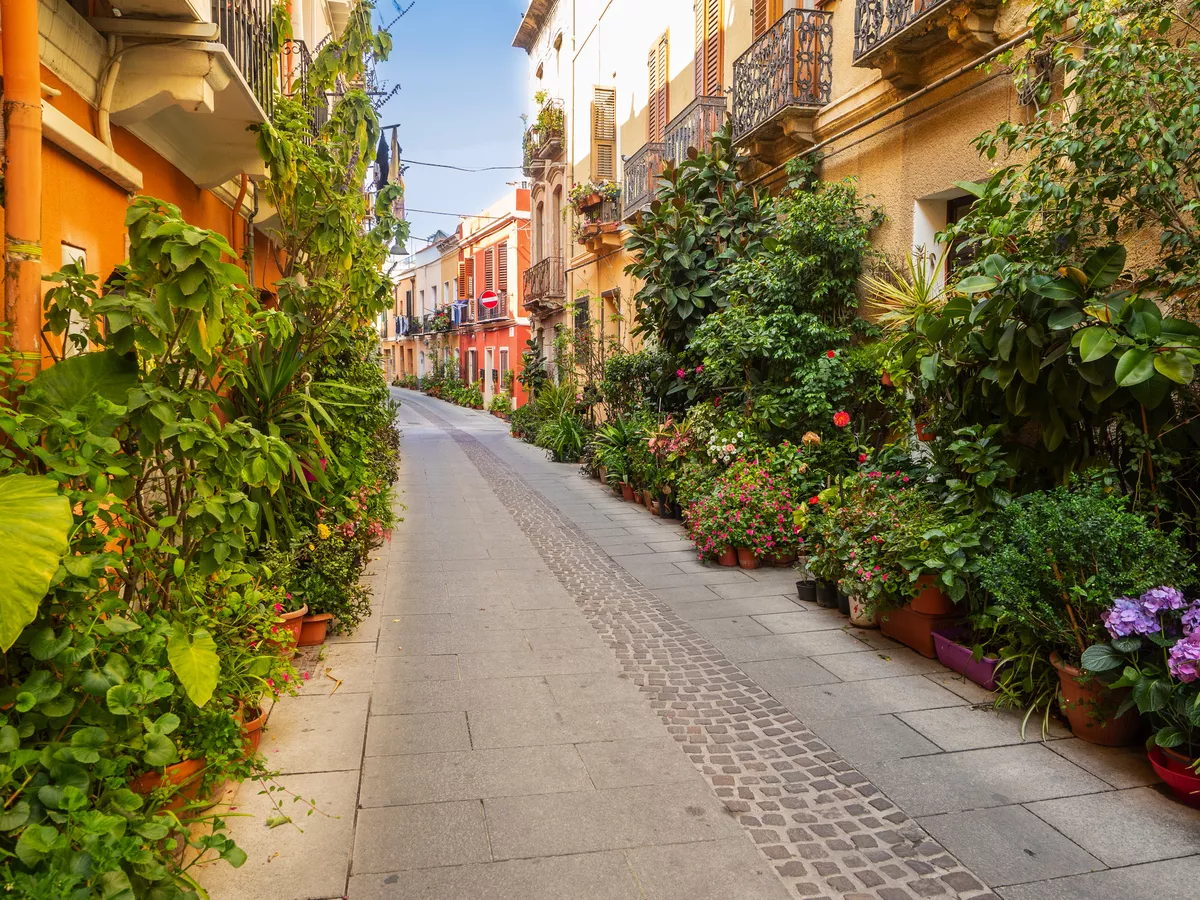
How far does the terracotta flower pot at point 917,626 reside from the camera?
5.32 m

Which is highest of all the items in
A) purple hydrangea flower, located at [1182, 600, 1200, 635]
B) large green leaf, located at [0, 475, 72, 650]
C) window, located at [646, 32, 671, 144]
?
window, located at [646, 32, 671, 144]

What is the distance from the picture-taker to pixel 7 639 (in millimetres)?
2000

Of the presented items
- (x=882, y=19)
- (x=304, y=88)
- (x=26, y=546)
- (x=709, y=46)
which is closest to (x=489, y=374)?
(x=709, y=46)

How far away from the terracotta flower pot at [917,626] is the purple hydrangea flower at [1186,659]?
5.94 feet

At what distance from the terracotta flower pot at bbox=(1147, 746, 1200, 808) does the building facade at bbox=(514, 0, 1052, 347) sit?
454 centimetres

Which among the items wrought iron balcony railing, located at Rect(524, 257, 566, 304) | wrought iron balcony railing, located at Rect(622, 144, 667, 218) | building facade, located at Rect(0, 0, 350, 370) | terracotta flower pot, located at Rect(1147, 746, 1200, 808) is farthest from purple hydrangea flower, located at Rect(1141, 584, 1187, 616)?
wrought iron balcony railing, located at Rect(524, 257, 566, 304)

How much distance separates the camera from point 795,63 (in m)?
8.98

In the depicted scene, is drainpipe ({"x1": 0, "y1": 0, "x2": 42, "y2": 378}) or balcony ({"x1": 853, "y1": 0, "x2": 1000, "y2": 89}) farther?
balcony ({"x1": 853, "y1": 0, "x2": 1000, "y2": 89})

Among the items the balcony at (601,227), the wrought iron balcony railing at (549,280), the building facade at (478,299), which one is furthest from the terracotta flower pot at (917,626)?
the building facade at (478,299)

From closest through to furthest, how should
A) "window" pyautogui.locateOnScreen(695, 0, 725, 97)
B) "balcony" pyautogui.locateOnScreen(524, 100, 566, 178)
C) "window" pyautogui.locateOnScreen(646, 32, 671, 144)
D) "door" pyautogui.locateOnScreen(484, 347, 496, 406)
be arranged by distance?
1. "window" pyautogui.locateOnScreen(695, 0, 725, 97)
2. "window" pyautogui.locateOnScreen(646, 32, 671, 144)
3. "balcony" pyautogui.locateOnScreen(524, 100, 566, 178)
4. "door" pyautogui.locateOnScreen(484, 347, 496, 406)

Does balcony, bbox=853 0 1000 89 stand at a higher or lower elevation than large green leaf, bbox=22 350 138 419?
higher

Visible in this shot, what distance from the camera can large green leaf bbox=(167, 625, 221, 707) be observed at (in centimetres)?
260

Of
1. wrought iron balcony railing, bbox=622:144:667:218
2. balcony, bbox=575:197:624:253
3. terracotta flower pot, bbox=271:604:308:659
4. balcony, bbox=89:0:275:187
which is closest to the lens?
balcony, bbox=89:0:275:187

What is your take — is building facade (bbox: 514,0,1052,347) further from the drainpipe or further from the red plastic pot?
the drainpipe
